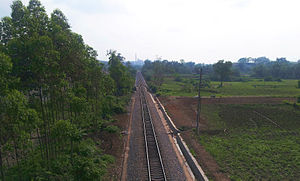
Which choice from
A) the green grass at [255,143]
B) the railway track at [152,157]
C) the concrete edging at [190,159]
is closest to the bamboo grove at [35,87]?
the railway track at [152,157]

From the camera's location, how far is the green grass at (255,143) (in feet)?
40.0

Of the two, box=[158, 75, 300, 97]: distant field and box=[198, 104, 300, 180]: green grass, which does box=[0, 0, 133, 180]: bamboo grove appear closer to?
box=[198, 104, 300, 180]: green grass

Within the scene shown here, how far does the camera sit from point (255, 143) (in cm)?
1641

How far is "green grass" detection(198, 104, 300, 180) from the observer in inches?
480

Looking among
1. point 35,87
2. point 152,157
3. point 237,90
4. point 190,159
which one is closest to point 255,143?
point 190,159

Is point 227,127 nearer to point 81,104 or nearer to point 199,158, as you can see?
point 199,158

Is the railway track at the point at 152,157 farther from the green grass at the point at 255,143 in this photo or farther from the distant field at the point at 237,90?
the distant field at the point at 237,90

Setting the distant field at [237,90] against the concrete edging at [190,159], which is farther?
the distant field at [237,90]

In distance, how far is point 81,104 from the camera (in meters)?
10.8

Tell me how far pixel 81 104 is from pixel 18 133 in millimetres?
4393

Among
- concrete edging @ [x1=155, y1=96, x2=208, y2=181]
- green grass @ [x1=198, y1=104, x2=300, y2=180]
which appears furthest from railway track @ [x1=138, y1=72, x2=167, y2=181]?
green grass @ [x1=198, y1=104, x2=300, y2=180]

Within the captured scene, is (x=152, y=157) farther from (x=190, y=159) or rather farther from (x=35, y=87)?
(x=35, y=87)

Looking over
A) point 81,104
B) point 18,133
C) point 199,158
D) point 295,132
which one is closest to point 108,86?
point 81,104

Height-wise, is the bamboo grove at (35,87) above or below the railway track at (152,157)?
above
